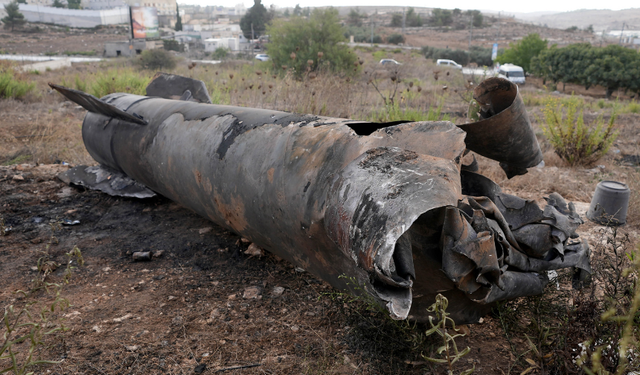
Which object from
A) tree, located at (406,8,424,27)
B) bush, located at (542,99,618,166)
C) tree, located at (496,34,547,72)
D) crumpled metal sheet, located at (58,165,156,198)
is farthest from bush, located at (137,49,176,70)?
tree, located at (406,8,424,27)

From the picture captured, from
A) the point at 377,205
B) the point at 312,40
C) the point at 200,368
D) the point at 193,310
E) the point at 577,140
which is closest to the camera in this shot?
the point at 377,205

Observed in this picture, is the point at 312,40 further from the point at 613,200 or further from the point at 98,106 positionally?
the point at 613,200

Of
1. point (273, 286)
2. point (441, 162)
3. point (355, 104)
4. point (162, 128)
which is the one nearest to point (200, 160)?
point (162, 128)

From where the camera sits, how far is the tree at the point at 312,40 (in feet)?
41.7

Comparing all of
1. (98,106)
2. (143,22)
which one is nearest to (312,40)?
(98,106)

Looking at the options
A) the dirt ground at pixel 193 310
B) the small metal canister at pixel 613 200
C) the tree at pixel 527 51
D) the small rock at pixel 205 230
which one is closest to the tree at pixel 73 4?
the tree at pixel 527 51

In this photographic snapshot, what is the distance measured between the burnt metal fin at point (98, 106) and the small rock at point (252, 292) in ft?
5.30

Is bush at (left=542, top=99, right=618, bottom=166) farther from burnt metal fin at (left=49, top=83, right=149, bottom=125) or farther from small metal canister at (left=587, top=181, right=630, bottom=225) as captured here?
burnt metal fin at (left=49, top=83, right=149, bottom=125)

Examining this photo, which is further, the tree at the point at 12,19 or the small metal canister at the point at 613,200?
the tree at the point at 12,19

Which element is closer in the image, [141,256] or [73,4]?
[141,256]

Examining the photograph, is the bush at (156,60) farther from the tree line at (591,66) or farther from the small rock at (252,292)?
the tree line at (591,66)

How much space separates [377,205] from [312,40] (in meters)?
12.7

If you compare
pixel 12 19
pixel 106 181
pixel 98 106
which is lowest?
pixel 106 181

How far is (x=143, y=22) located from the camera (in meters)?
34.1
